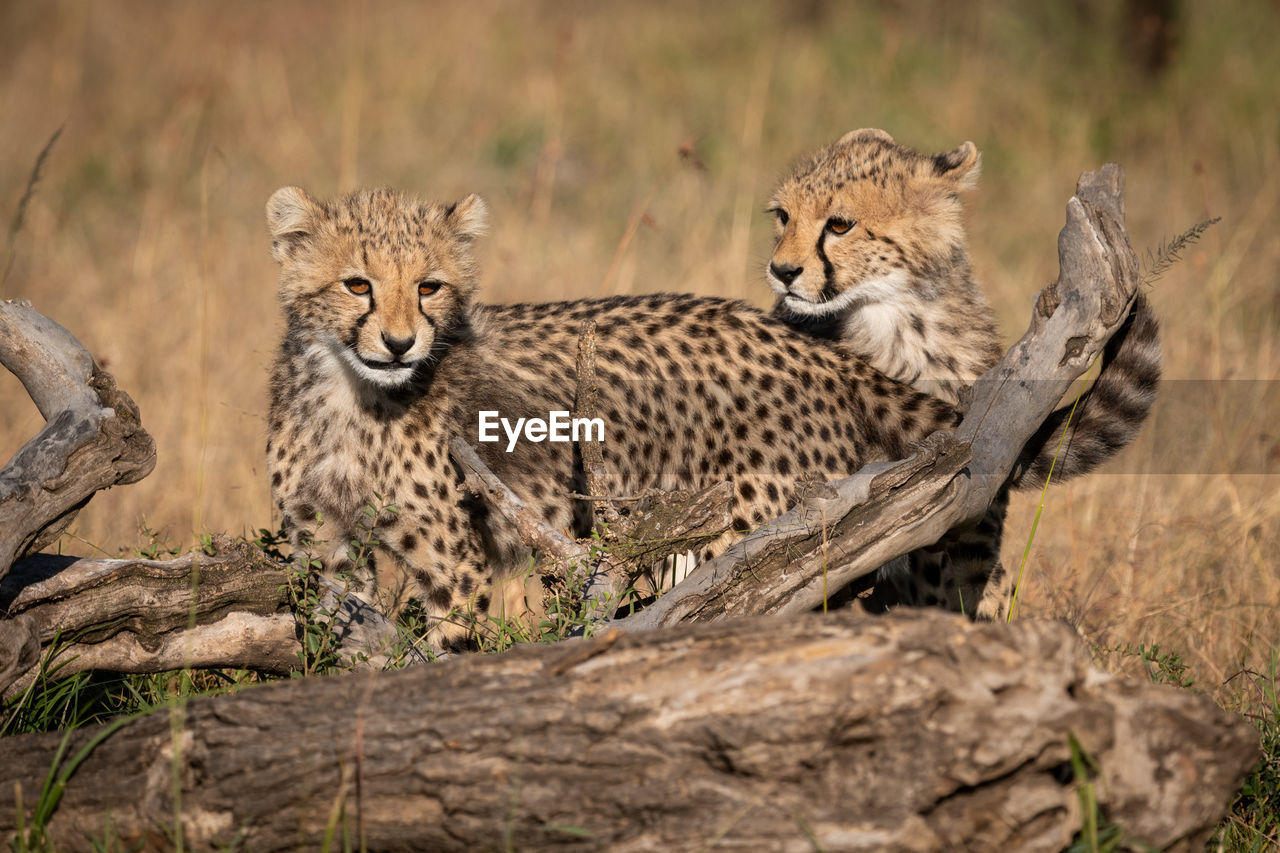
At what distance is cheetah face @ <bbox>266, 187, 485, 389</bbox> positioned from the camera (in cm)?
338

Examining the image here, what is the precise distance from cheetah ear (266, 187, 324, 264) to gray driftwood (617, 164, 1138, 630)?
5.09 ft

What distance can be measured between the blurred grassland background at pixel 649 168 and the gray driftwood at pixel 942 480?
925 millimetres

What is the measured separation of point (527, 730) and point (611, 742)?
0.13 metres

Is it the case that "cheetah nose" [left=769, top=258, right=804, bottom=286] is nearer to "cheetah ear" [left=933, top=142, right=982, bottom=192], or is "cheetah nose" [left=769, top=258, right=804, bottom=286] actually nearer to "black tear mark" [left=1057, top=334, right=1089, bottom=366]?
"cheetah ear" [left=933, top=142, right=982, bottom=192]

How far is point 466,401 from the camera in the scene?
3717 mm

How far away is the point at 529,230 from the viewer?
7.36 metres

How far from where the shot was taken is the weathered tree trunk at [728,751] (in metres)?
1.96

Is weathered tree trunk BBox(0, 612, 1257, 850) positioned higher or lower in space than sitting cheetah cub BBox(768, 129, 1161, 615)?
lower

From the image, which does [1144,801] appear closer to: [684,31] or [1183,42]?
[1183,42]

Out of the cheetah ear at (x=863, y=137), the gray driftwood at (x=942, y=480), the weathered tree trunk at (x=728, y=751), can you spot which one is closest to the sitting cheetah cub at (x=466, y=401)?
the gray driftwood at (x=942, y=480)

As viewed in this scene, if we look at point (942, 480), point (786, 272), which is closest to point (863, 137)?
point (786, 272)

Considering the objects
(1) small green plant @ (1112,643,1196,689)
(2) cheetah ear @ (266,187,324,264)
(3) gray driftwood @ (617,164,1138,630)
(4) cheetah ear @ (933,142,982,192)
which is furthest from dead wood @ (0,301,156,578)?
(4) cheetah ear @ (933,142,982,192)

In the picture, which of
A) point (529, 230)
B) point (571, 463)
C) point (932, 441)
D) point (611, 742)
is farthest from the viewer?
point (529, 230)

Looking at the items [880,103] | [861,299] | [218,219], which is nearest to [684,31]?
[880,103]
